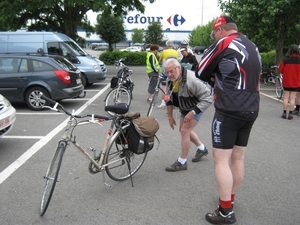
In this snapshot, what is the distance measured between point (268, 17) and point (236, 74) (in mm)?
11392

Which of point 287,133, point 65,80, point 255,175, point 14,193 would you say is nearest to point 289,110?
point 287,133

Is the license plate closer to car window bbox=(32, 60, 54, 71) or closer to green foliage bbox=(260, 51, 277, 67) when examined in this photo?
car window bbox=(32, 60, 54, 71)

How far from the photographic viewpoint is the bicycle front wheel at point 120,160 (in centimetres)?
404

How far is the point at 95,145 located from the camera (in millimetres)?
5965

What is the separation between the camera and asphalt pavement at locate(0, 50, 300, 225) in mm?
3492

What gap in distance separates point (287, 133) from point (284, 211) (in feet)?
11.9

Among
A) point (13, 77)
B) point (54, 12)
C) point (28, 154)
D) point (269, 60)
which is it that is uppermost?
point (54, 12)

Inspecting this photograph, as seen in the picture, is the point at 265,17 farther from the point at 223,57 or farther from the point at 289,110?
the point at 223,57

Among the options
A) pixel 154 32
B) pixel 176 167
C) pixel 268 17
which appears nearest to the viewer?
pixel 176 167

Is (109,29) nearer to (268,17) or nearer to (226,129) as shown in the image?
(268,17)

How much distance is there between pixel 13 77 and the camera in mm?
8992

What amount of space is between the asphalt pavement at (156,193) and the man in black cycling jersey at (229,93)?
1.47 feet

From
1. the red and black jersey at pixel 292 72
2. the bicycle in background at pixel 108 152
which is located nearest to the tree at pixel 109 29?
the red and black jersey at pixel 292 72

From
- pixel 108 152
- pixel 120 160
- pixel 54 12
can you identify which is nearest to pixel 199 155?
pixel 120 160
